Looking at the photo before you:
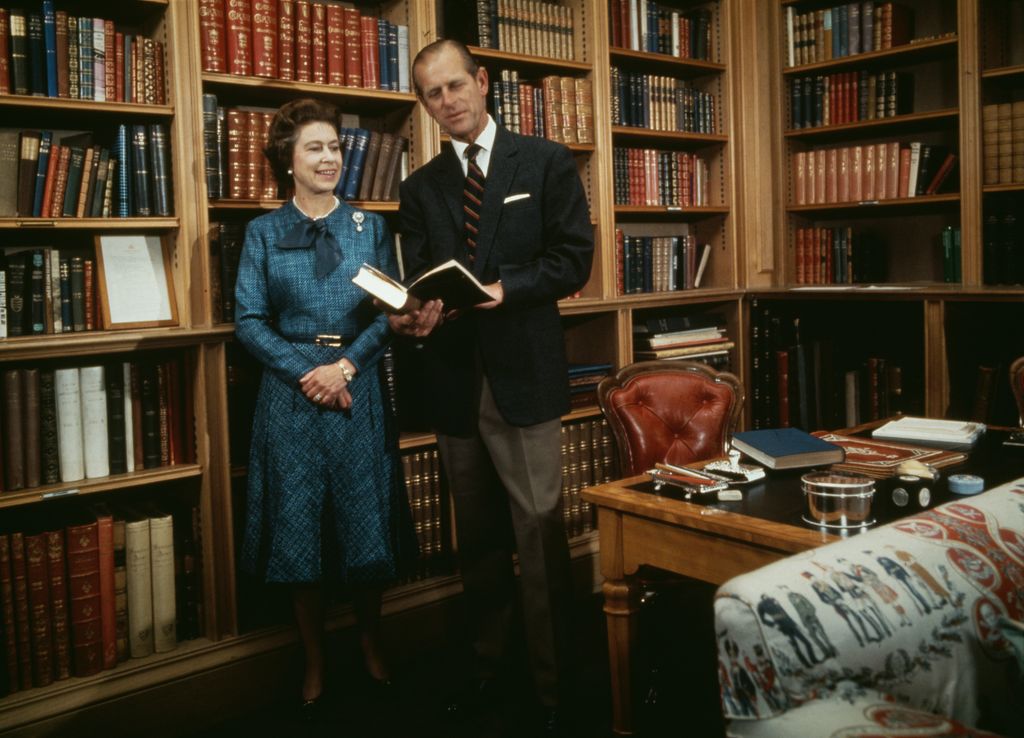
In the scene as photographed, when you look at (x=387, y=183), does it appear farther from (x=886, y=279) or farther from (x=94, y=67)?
(x=886, y=279)

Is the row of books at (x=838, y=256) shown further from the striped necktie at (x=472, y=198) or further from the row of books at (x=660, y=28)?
the striped necktie at (x=472, y=198)

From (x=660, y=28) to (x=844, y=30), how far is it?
2.61 ft

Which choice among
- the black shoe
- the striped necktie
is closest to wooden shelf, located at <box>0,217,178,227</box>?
the striped necktie

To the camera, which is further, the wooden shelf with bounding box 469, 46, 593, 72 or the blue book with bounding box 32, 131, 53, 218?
the wooden shelf with bounding box 469, 46, 593, 72

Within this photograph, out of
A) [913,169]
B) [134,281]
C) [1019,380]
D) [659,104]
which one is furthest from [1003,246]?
[134,281]

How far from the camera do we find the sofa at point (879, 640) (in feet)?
3.06

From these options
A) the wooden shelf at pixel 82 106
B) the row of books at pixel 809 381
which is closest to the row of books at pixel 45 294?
the wooden shelf at pixel 82 106

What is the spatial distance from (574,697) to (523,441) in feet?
A: 2.51

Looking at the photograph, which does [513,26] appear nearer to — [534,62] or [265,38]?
[534,62]

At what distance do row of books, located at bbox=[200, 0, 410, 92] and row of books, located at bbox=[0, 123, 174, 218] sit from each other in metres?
0.31

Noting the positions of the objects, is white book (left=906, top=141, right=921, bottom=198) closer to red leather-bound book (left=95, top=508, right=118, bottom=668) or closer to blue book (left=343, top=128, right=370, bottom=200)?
blue book (left=343, top=128, right=370, bottom=200)

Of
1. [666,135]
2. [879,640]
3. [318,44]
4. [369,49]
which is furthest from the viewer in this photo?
[666,135]

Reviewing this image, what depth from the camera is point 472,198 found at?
227 centimetres

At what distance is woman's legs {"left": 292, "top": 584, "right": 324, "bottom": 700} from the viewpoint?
8.03 feet
